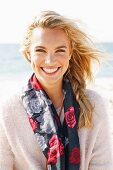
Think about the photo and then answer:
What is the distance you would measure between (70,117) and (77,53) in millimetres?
478

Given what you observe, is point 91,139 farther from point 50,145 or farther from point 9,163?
point 9,163

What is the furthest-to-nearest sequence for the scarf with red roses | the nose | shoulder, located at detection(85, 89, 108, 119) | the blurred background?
the blurred background → shoulder, located at detection(85, 89, 108, 119) → the scarf with red roses → the nose

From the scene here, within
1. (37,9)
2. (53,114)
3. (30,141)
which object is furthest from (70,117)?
(37,9)

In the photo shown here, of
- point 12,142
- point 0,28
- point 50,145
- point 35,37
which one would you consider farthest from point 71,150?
point 0,28

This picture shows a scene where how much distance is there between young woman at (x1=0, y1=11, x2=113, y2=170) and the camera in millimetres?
3590

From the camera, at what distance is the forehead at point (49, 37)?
3.55 metres

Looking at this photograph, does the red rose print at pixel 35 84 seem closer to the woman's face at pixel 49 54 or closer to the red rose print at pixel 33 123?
the woman's face at pixel 49 54

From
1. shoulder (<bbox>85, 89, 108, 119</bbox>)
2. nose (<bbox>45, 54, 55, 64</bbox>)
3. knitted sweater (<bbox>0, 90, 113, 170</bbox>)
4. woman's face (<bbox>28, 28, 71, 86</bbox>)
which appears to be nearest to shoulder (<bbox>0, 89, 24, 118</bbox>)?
knitted sweater (<bbox>0, 90, 113, 170</bbox>)

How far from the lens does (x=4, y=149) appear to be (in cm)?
366

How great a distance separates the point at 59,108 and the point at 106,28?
30.7m

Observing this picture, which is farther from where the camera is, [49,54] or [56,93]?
[56,93]

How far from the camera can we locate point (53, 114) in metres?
3.71

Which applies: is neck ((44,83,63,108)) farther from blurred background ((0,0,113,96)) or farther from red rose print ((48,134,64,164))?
blurred background ((0,0,113,96))

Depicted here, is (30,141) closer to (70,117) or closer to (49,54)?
(70,117)
